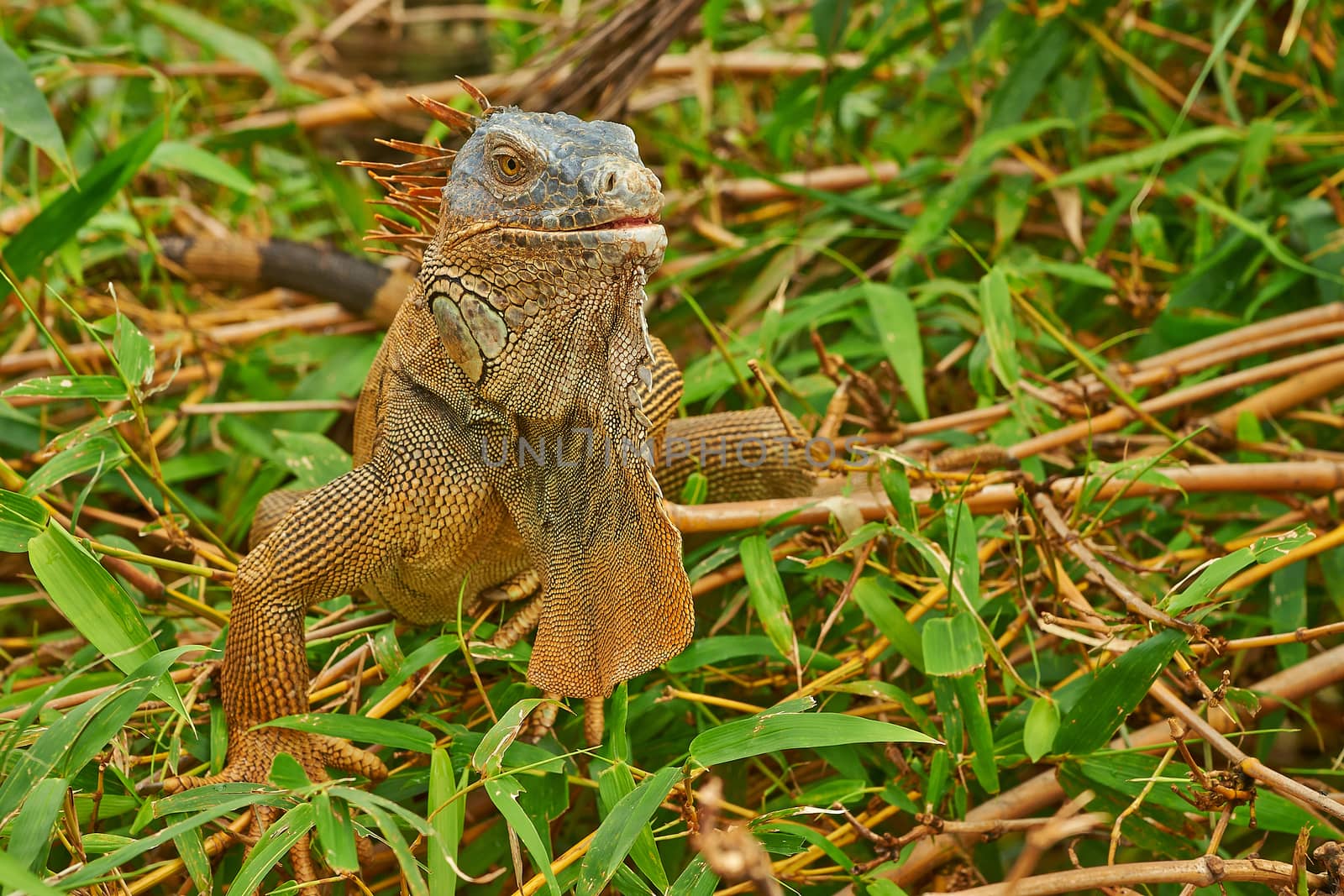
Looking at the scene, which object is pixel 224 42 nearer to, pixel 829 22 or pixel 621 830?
pixel 829 22

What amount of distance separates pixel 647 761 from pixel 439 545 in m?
0.62

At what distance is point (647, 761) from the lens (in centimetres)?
221

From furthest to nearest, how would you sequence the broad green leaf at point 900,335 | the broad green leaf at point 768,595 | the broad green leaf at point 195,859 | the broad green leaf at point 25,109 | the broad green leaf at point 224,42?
the broad green leaf at point 224,42 → the broad green leaf at point 900,335 → the broad green leaf at point 25,109 → the broad green leaf at point 768,595 → the broad green leaf at point 195,859

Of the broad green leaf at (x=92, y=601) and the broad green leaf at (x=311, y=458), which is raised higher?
the broad green leaf at (x=92, y=601)

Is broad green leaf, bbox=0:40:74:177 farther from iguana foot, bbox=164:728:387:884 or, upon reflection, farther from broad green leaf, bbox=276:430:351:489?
iguana foot, bbox=164:728:387:884

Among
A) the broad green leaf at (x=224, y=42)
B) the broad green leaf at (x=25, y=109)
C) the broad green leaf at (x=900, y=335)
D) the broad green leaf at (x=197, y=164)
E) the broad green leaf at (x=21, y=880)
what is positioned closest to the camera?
the broad green leaf at (x=21, y=880)

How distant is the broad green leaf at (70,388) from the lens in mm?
2166

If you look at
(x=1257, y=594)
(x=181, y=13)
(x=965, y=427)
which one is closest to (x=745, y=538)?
(x=965, y=427)

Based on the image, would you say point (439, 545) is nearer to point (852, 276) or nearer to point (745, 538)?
point (745, 538)

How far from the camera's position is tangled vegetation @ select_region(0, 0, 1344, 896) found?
73.3 inches

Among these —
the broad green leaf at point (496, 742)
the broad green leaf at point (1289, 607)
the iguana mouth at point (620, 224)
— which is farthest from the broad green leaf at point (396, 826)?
the broad green leaf at point (1289, 607)

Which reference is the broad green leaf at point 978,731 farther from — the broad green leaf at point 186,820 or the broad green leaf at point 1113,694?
the broad green leaf at point 186,820

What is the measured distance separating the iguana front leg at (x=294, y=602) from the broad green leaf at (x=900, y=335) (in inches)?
55.6

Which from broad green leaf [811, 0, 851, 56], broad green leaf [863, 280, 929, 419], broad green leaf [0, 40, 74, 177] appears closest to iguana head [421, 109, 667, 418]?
broad green leaf [863, 280, 929, 419]
